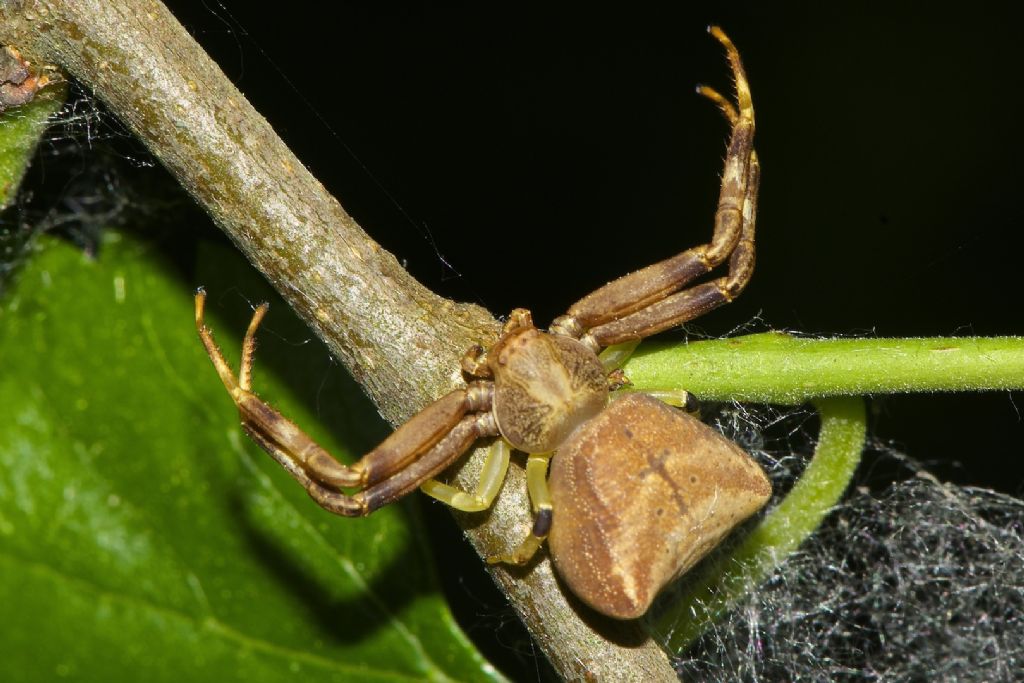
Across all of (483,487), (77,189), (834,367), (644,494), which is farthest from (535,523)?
(77,189)

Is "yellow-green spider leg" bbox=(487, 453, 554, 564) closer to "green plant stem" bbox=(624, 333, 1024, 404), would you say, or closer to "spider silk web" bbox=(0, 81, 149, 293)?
"green plant stem" bbox=(624, 333, 1024, 404)

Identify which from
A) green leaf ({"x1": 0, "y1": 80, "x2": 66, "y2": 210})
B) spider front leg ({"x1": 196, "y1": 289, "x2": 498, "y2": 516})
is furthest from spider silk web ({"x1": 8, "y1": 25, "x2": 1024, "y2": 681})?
spider front leg ({"x1": 196, "y1": 289, "x2": 498, "y2": 516})

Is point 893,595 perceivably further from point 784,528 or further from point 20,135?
point 20,135

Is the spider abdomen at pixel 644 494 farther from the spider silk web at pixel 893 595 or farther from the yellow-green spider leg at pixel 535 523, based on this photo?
the spider silk web at pixel 893 595

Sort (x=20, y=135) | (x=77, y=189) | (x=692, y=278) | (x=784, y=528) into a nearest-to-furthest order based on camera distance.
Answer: (x=20, y=135) → (x=692, y=278) → (x=784, y=528) → (x=77, y=189)

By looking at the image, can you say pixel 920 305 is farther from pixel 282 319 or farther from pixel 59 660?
pixel 59 660
